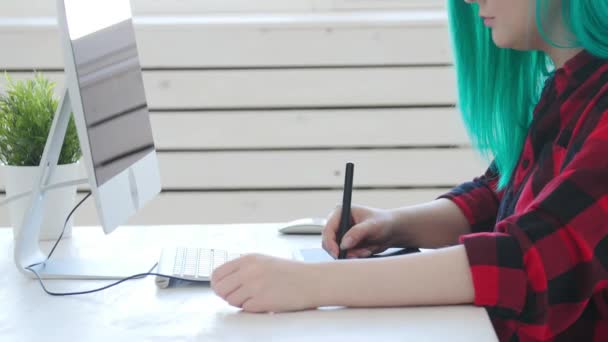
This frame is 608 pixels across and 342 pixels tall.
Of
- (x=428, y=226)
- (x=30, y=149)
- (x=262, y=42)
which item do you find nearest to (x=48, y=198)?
(x=30, y=149)

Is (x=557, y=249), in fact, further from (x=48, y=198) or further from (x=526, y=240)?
(x=48, y=198)

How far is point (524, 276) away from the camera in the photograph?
900mm

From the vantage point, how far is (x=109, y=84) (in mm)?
1200

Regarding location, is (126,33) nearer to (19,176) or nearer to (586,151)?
(19,176)

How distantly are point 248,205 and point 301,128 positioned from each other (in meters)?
0.29

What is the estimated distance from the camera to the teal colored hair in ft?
4.28

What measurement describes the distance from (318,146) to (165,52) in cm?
54

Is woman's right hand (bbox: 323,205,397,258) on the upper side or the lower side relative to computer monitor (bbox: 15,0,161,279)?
lower

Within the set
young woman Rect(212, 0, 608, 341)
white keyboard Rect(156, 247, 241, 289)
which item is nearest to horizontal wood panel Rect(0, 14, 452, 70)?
young woman Rect(212, 0, 608, 341)

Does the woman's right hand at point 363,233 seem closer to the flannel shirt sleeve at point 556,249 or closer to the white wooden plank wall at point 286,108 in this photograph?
the flannel shirt sleeve at point 556,249

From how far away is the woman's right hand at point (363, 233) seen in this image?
1.21m

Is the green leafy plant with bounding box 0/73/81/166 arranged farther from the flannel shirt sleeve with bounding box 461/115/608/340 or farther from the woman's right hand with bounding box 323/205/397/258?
the flannel shirt sleeve with bounding box 461/115/608/340

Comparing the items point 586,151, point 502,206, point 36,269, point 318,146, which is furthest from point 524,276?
point 318,146

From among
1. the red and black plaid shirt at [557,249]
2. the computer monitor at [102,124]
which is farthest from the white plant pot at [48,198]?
the red and black plaid shirt at [557,249]
